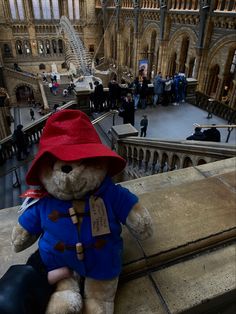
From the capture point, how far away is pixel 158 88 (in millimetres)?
9352

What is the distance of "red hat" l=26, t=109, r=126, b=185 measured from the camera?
1.43 metres

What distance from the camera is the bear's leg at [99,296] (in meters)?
1.41

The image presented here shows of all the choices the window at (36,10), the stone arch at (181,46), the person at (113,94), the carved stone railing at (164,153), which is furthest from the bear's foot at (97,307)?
the window at (36,10)

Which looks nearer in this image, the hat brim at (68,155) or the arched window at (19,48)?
the hat brim at (68,155)

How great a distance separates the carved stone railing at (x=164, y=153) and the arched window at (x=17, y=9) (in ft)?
96.2

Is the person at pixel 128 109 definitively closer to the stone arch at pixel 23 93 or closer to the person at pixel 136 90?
the person at pixel 136 90

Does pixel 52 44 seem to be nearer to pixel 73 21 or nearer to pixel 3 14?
pixel 73 21

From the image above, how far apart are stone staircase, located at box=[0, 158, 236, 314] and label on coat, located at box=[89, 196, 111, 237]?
1.13 feet

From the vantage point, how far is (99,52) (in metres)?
32.4

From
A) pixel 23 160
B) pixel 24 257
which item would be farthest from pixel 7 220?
pixel 23 160

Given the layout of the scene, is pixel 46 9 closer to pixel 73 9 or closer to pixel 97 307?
pixel 73 9

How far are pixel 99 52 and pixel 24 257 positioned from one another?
33554 millimetres

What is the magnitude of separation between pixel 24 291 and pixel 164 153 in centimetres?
426

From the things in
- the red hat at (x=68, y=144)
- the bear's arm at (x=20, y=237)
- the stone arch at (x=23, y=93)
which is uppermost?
the red hat at (x=68, y=144)
